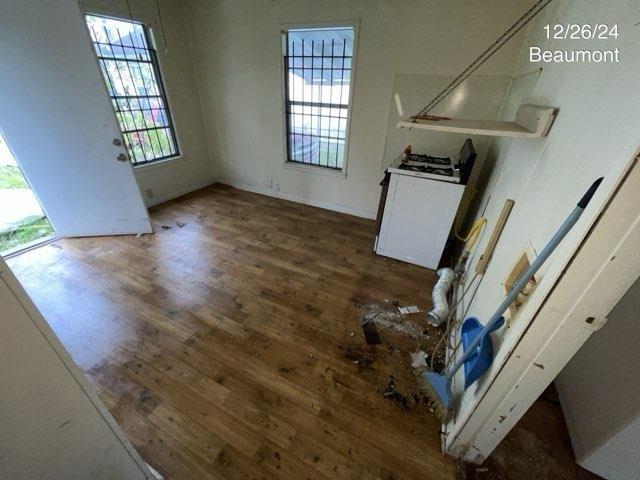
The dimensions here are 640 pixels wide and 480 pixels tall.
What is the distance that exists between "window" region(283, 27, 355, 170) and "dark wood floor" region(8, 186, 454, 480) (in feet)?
4.45

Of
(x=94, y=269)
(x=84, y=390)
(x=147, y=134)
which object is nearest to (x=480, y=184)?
(x=84, y=390)

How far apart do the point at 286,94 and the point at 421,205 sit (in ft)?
7.67

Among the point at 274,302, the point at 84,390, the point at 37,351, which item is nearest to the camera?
the point at 37,351

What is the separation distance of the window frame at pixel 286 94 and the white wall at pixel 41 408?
10.3ft

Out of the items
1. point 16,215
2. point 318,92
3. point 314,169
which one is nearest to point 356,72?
point 318,92

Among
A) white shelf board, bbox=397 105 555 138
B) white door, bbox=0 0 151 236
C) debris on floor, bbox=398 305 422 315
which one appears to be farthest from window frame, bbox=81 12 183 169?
debris on floor, bbox=398 305 422 315

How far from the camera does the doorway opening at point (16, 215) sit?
2.70 meters

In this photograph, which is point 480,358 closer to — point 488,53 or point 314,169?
point 488,53

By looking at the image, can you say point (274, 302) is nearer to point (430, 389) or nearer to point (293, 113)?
point (430, 389)

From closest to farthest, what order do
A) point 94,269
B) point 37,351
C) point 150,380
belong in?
point 37,351 → point 150,380 → point 94,269

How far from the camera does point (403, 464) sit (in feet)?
4.01

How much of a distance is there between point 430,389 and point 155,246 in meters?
2.81

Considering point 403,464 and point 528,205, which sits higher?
point 528,205

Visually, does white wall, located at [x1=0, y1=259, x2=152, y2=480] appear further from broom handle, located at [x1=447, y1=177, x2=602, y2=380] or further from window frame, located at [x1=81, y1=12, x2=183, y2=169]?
window frame, located at [x1=81, y1=12, x2=183, y2=169]
